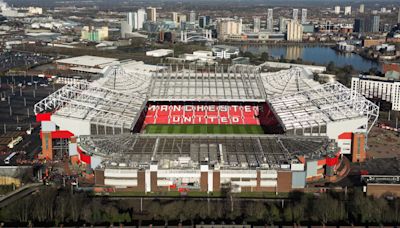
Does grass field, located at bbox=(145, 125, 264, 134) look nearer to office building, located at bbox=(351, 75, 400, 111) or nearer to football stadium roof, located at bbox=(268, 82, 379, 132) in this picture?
football stadium roof, located at bbox=(268, 82, 379, 132)

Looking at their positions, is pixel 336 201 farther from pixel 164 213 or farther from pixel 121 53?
pixel 121 53

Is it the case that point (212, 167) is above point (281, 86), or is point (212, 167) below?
below

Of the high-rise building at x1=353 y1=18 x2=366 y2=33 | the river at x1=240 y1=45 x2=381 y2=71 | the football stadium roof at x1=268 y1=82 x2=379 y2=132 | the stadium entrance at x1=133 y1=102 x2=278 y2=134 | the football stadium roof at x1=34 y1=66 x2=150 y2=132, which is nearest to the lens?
the football stadium roof at x1=268 y1=82 x2=379 y2=132

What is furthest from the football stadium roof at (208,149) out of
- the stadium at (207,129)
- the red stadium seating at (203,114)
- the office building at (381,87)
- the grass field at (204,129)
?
the office building at (381,87)

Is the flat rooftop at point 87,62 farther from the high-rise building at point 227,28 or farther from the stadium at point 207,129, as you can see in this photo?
the high-rise building at point 227,28

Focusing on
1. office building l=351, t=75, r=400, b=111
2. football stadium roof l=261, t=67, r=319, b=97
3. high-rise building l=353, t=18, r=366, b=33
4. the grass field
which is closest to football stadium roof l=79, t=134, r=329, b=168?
the grass field

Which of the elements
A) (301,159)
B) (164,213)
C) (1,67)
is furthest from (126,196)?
(1,67)

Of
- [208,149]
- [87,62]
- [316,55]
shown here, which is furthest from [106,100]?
[316,55]
